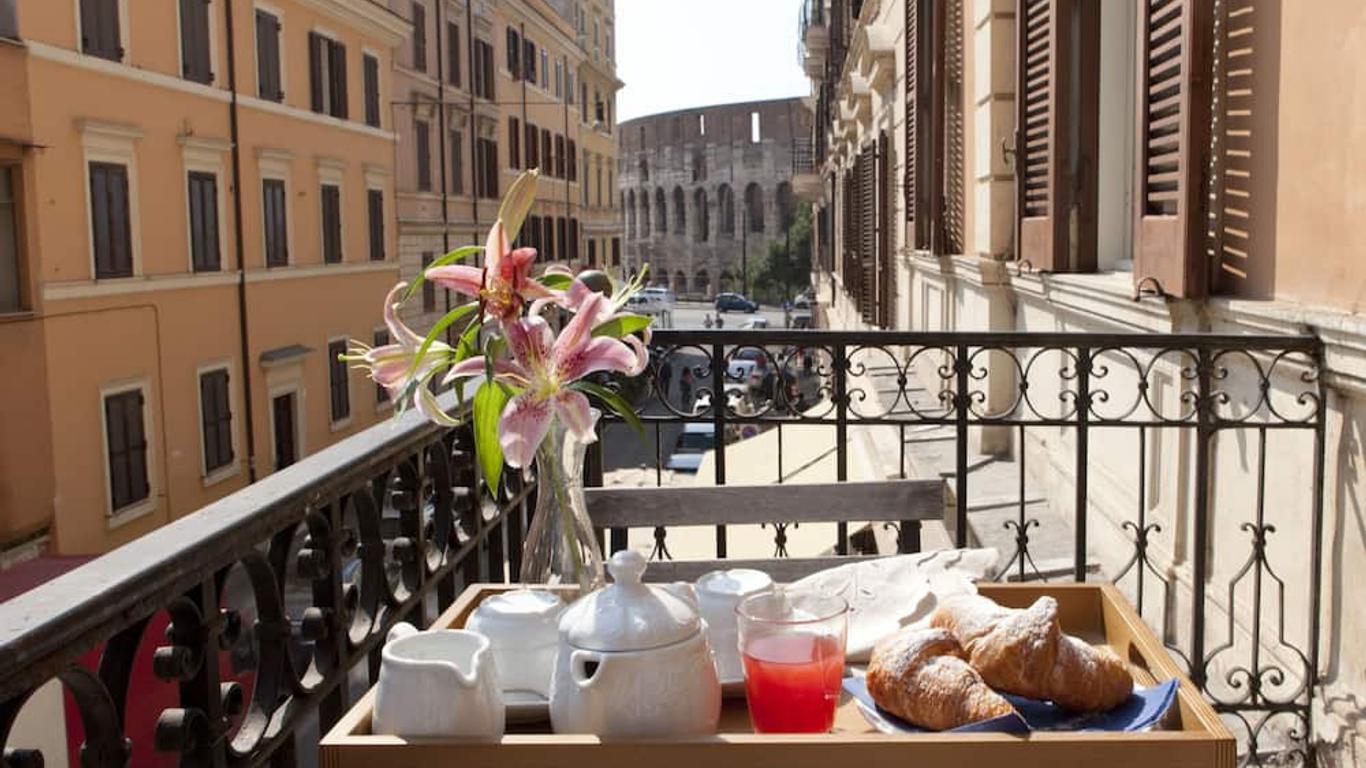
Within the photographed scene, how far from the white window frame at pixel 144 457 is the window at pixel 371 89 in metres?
9.77

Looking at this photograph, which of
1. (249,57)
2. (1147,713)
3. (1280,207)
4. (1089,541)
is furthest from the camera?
(249,57)

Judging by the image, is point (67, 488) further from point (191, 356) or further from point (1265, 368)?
point (1265, 368)

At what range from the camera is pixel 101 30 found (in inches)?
639

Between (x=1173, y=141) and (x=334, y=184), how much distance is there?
68.0ft

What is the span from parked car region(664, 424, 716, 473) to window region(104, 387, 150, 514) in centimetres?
944

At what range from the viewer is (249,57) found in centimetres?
2005

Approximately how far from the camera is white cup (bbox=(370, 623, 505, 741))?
159 cm

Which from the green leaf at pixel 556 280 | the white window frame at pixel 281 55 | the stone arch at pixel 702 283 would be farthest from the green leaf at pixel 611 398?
the stone arch at pixel 702 283

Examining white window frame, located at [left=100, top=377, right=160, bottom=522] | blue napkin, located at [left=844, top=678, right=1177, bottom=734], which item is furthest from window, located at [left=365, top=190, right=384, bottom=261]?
blue napkin, located at [left=844, top=678, right=1177, bottom=734]

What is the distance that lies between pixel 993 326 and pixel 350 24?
19.0 meters

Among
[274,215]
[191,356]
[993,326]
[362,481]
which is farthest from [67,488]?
[362,481]

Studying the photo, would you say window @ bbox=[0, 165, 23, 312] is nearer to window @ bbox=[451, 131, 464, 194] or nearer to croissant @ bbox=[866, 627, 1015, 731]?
croissant @ bbox=[866, 627, 1015, 731]

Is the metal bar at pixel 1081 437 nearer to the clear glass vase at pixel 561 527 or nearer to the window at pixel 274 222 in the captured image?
the clear glass vase at pixel 561 527

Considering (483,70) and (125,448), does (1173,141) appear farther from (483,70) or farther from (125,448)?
(483,70)
